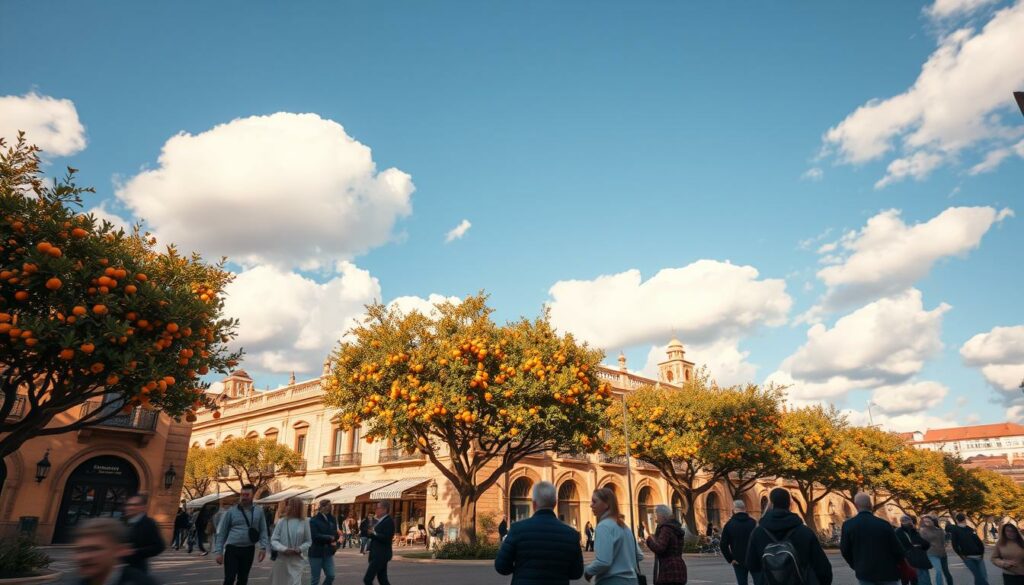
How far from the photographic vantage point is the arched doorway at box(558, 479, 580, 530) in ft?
117

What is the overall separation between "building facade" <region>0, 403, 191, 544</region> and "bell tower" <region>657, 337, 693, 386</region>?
4976 centimetres

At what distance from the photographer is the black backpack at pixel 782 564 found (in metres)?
5.65

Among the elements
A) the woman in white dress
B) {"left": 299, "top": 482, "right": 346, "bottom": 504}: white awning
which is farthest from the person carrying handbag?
{"left": 299, "top": 482, "right": 346, "bottom": 504}: white awning

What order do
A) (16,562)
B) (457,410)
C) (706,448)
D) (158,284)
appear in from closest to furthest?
(158,284) → (16,562) → (457,410) → (706,448)

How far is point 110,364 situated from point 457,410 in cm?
1132

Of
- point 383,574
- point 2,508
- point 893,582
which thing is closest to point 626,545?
point 893,582

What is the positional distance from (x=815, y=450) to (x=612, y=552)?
3473 centimetres

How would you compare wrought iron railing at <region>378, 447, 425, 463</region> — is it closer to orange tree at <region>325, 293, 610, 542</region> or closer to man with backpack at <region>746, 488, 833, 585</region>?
orange tree at <region>325, 293, 610, 542</region>

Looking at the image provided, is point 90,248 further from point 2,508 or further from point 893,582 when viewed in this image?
point 2,508

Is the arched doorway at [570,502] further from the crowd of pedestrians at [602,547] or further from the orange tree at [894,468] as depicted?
the crowd of pedestrians at [602,547]

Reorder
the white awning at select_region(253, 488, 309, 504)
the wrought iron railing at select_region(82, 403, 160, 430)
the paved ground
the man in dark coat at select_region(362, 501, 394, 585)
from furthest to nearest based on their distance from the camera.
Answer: the white awning at select_region(253, 488, 309, 504) < the wrought iron railing at select_region(82, 403, 160, 430) < the paved ground < the man in dark coat at select_region(362, 501, 394, 585)

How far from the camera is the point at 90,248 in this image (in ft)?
36.2

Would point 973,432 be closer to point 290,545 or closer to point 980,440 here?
point 980,440

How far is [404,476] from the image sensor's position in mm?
33656
